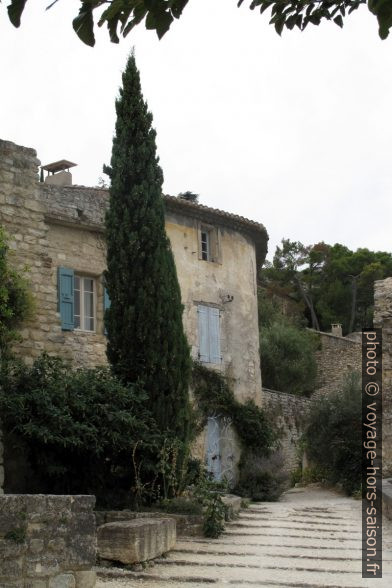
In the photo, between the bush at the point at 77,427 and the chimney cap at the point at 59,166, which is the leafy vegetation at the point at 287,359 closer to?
the chimney cap at the point at 59,166

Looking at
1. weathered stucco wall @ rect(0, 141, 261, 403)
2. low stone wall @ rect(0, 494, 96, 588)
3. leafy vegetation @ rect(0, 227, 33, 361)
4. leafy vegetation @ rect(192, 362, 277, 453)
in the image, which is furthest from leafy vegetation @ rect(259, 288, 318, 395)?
low stone wall @ rect(0, 494, 96, 588)

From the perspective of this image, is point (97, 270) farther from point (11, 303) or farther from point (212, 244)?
point (212, 244)

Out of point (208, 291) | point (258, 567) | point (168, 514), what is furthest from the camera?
point (208, 291)

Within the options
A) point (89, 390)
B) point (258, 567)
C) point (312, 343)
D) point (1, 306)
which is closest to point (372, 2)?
point (258, 567)

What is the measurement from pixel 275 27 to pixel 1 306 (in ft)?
23.1

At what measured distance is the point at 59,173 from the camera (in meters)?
19.8

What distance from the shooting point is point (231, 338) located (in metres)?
20.6

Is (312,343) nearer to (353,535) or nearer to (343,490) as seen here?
(343,490)

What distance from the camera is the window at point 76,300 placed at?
47.7 feet

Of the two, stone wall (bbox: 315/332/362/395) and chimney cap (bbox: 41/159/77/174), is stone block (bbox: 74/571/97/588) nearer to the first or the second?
chimney cap (bbox: 41/159/77/174)

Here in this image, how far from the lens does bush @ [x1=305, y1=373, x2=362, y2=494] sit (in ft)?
60.3

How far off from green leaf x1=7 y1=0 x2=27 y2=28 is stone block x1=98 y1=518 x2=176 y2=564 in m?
6.82

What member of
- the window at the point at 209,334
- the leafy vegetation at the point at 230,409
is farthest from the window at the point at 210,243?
the leafy vegetation at the point at 230,409

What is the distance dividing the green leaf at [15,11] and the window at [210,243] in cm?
1722
